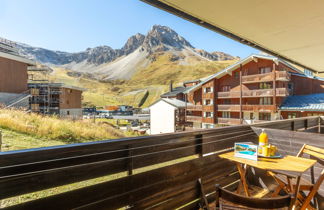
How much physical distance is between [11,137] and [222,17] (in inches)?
273

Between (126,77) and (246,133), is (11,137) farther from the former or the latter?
(126,77)

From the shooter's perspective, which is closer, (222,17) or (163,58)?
(222,17)

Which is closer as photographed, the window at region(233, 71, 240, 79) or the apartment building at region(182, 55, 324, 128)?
the apartment building at region(182, 55, 324, 128)

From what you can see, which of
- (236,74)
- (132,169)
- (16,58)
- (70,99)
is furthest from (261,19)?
(70,99)

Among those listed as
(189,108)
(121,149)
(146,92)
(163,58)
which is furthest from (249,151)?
(163,58)

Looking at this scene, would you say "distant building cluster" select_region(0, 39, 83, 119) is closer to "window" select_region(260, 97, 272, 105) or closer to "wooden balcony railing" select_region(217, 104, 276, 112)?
"wooden balcony railing" select_region(217, 104, 276, 112)

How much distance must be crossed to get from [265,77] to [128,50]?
455 ft

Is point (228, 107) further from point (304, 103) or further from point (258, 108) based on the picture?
point (304, 103)

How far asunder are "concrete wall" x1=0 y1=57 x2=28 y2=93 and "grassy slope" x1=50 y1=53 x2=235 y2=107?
3856cm

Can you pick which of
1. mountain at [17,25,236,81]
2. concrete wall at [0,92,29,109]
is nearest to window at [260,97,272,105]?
concrete wall at [0,92,29,109]

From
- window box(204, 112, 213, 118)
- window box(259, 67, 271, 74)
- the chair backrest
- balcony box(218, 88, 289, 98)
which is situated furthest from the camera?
window box(204, 112, 213, 118)

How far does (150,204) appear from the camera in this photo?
5.63ft

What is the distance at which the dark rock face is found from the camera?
136875 millimetres

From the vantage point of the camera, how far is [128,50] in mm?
146000
